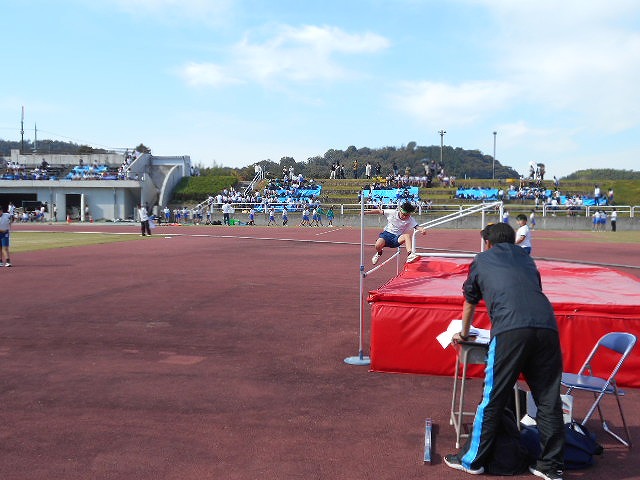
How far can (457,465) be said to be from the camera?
14.6 feet

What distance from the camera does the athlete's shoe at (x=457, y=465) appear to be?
436cm

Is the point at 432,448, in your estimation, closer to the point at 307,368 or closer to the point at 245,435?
the point at 245,435

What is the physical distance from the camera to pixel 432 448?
15.8 ft

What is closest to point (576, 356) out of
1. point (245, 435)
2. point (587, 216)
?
point (245, 435)

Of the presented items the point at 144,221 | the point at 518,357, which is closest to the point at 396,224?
the point at 518,357

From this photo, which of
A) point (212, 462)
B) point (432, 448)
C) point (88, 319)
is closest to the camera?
point (212, 462)

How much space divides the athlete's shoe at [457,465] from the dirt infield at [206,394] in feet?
0.23

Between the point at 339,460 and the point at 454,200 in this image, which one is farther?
the point at 454,200

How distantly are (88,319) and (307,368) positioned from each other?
14.9 feet

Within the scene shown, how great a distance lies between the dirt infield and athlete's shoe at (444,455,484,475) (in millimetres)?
69

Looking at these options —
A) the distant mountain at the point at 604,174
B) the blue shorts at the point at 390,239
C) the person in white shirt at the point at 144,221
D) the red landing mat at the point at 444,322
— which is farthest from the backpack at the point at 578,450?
the distant mountain at the point at 604,174

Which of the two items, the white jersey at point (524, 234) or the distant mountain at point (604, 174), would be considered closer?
the white jersey at point (524, 234)

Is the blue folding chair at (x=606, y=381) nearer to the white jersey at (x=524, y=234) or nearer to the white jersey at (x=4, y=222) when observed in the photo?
the white jersey at (x=524, y=234)

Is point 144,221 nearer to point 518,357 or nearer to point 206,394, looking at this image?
point 206,394
